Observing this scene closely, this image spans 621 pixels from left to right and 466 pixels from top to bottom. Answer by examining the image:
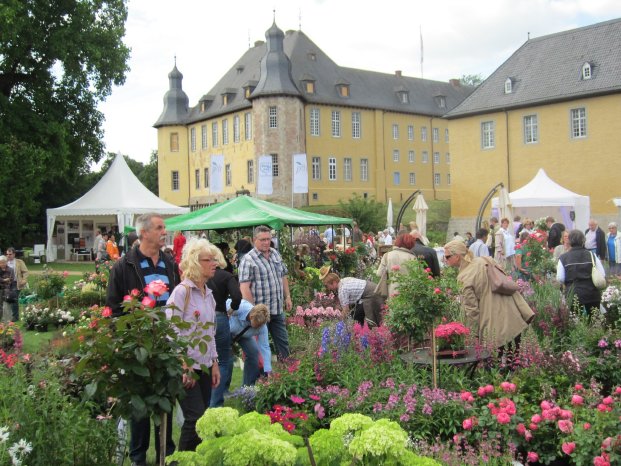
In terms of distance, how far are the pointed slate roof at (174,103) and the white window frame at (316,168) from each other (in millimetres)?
14587

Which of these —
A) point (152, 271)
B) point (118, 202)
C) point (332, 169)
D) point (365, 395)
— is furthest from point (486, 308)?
point (332, 169)

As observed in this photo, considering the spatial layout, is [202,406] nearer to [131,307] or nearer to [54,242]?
[131,307]

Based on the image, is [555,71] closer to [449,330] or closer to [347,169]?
[347,169]

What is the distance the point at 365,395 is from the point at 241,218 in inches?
278

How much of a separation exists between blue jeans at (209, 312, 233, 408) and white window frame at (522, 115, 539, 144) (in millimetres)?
33166

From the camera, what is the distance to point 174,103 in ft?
202

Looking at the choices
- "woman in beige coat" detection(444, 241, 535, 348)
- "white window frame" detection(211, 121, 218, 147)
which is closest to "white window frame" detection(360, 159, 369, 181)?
"white window frame" detection(211, 121, 218, 147)

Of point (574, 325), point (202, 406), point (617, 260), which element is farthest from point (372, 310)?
point (617, 260)

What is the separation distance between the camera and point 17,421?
3854 mm

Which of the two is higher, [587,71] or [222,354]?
[587,71]

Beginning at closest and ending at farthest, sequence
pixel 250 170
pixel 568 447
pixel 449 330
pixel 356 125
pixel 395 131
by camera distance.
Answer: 1. pixel 568 447
2. pixel 449 330
3. pixel 250 170
4. pixel 356 125
5. pixel 395 131

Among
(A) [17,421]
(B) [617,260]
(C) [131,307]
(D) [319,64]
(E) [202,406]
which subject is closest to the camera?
(C) [131,307]

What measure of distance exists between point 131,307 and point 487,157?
3680 centimetres

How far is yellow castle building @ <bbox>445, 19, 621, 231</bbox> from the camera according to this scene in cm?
3338
